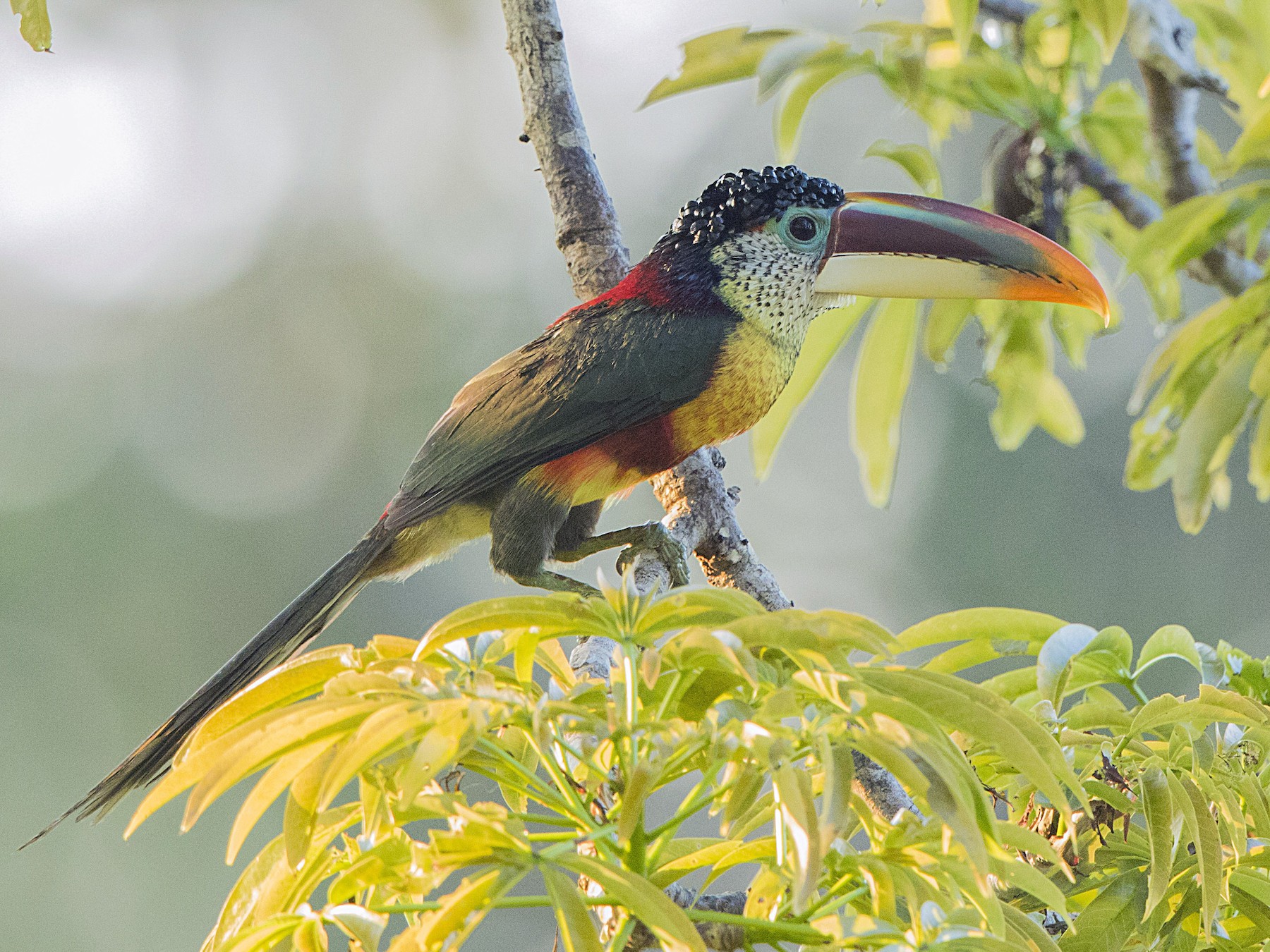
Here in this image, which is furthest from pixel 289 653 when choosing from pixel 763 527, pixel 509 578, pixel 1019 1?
pixel 763 527

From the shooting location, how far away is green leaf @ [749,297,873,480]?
6.44 ft

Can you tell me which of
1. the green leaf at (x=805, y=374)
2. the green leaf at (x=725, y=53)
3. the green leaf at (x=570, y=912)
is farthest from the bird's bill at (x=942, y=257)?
the green leaf at (x=570, y=912)

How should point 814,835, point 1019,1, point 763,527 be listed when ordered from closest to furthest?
point 814,835
point 1019,1
point 763,527

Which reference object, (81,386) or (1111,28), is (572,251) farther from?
(81,386)

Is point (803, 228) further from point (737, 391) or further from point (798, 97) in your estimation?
point (798, 97)

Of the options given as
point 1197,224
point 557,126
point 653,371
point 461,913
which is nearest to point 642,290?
point 653,371

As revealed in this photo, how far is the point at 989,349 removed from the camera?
2184 millimetres

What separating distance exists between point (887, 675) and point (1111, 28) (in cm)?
125

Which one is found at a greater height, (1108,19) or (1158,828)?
(1108,19)

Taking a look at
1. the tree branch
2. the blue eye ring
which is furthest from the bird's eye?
the tree branch

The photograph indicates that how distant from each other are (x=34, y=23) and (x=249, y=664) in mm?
737

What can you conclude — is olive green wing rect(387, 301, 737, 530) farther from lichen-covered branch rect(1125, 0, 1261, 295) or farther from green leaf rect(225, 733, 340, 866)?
lichen-covered branch rect(1125, 0, 1261, 295)

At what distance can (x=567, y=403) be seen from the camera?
148 centimetres

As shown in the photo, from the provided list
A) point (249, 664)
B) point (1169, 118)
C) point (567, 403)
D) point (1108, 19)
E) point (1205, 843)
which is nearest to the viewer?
point (1205, 843)
